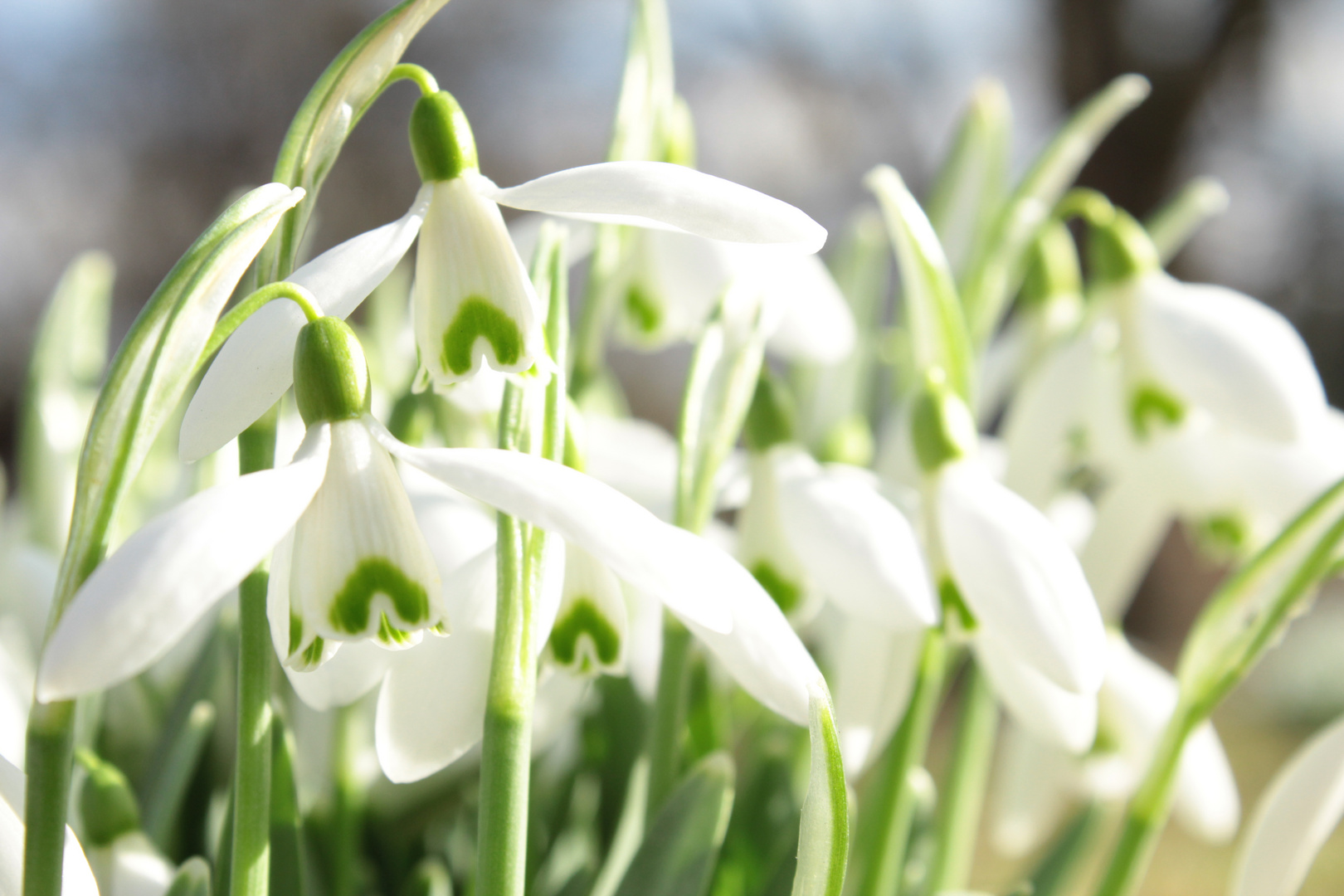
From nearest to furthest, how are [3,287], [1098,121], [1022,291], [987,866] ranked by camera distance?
[1098,121] < [1022,291] < [987,866] < [3,287]

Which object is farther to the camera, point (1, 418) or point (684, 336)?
point (1, 418)

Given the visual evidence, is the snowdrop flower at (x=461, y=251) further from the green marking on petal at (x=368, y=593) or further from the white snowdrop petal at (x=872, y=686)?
the white snowdrop petal at (x=872, y=686)

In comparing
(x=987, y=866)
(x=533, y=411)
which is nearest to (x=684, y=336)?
(x=533, y=411)

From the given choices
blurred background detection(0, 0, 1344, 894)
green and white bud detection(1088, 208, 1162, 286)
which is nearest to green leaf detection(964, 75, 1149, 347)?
green and white bud detection(1088, 208, 1162, 286)

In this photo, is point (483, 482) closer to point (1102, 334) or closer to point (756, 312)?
point (756, 312)

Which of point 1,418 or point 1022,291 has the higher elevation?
point 1022,291

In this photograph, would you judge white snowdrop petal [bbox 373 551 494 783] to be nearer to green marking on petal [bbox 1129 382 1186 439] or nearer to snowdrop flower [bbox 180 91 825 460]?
snowdrop flower [bbox 180 91 825 460]
